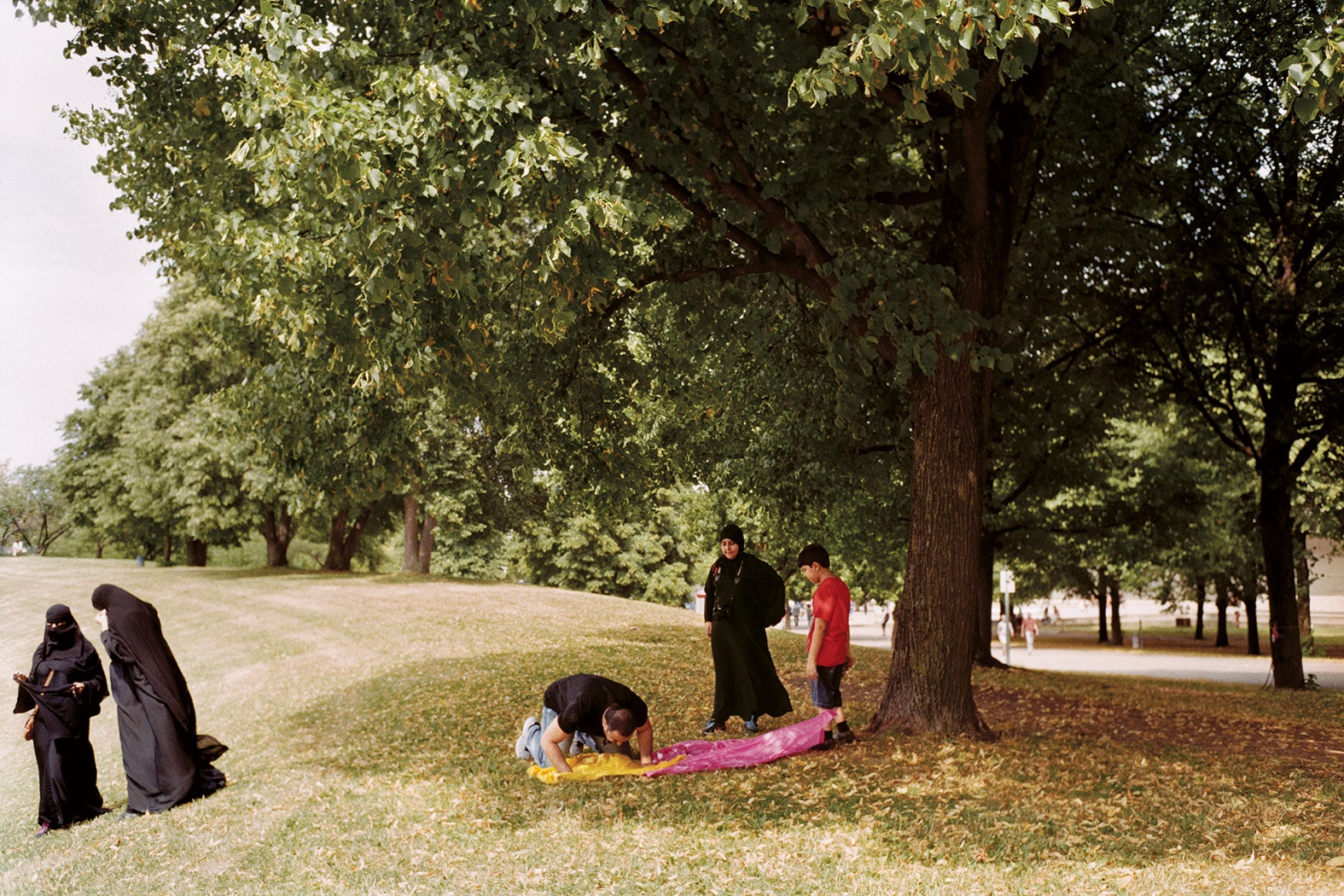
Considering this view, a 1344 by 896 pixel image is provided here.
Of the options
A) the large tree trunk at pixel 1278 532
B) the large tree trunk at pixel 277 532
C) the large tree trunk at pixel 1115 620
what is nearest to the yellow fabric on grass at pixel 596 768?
the large tree trunk at pixel 1278 532

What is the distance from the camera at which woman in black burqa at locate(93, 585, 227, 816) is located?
345 inches

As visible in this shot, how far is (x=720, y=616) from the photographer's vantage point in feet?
36.0

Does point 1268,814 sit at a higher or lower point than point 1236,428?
lower

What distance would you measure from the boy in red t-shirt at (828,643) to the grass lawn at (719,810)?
0.40 meters

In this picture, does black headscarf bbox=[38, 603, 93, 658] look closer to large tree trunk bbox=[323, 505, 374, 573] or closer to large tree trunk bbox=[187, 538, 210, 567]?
large tree trunk bbox=[323, 505, 374, 573]

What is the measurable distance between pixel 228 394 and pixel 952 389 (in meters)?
8.72

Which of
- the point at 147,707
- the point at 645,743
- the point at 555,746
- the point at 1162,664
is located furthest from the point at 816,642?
the point at 1162,664

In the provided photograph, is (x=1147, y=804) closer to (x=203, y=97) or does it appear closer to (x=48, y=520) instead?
(x=203, y=97)

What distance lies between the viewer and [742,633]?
11.0m

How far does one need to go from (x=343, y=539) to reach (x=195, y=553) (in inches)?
225

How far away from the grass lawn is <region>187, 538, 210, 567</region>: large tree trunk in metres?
28.4

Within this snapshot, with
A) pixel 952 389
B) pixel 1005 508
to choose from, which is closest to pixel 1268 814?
pixel 952 389

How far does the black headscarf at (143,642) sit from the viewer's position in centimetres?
874

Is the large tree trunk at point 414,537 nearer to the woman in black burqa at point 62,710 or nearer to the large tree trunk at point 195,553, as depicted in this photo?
the large tree trunk at point 195,553
